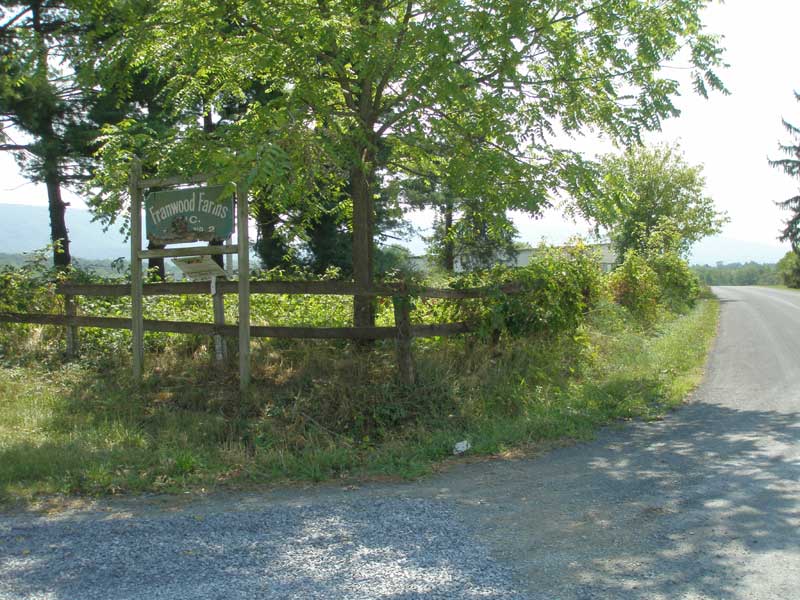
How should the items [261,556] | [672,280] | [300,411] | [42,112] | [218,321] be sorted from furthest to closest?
1. [672,280]
2. [42,112]
3. [218,321]
4. [300,411]
5. [261,556]

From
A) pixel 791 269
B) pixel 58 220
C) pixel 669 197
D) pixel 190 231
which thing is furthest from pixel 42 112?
pixel 791 269

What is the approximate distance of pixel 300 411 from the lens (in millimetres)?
7195

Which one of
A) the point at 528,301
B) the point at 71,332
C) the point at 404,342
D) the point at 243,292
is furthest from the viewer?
the point at 71,332

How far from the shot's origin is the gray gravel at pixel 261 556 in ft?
11.7

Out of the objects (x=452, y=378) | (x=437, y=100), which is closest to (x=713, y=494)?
(x=452, y=378)

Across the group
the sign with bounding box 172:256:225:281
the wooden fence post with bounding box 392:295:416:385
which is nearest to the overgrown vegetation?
the wooden fence post with bounding box 392:295:416:385

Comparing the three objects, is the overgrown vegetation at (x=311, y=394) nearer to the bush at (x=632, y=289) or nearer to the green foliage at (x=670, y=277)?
the bush at (x=632, y=289)

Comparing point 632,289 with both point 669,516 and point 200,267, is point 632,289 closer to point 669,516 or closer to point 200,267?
point 200,267

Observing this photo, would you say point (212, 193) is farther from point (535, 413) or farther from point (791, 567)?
point (791, 567)

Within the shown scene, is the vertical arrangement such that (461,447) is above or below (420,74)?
below

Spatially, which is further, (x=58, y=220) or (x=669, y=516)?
(x=58, y=220)

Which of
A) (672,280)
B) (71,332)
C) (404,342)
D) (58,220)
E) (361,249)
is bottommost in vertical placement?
(404,342)

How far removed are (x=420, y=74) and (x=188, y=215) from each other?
342 centimetres

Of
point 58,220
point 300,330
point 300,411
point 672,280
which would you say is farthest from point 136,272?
point 672,280
